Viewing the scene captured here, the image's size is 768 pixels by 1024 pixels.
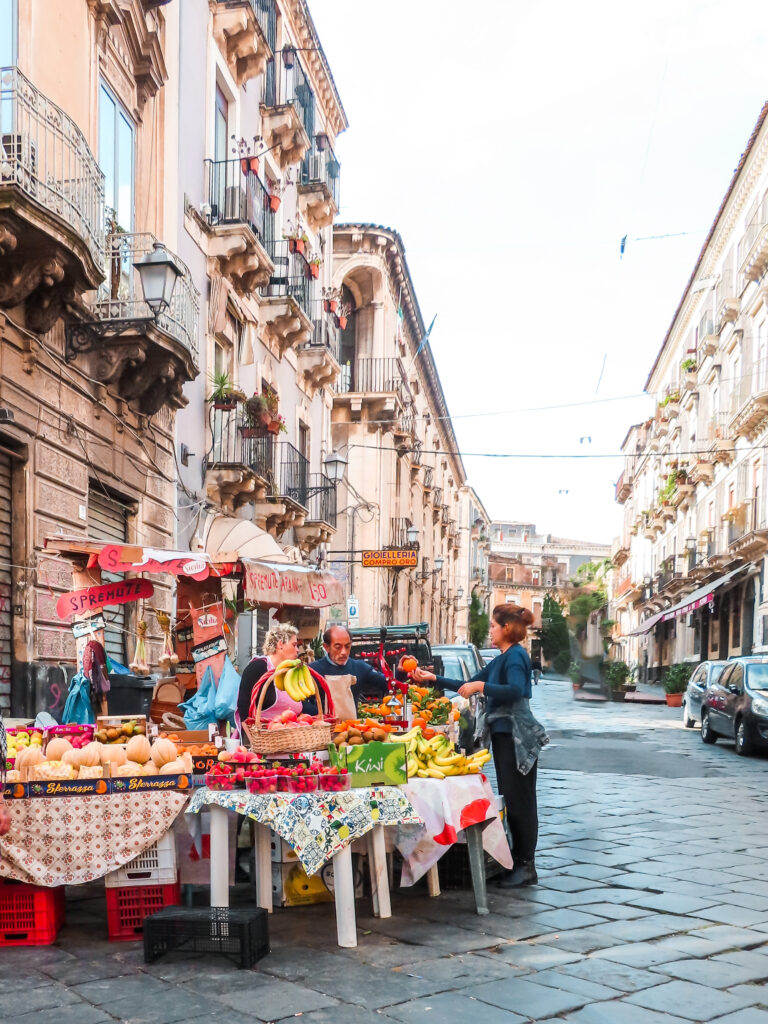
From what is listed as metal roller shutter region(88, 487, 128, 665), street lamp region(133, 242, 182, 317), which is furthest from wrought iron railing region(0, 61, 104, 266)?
metal roller shutter region(88, 487, 128, 665)

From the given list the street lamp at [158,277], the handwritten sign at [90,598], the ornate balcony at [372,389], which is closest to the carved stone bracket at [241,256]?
the street lamp at [158,277]

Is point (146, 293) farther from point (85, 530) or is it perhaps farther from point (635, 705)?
point (635, 705)

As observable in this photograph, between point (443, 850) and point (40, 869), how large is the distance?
2.12 meters

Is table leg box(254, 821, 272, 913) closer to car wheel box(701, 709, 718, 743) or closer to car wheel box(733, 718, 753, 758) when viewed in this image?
car wheel box(733, 718, 753, 758)

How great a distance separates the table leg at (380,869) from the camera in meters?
5.79

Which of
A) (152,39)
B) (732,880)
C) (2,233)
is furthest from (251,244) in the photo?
(732,880)

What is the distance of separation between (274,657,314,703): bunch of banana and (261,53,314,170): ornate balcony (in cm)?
1548

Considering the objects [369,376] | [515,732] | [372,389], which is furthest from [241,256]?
[369,376]

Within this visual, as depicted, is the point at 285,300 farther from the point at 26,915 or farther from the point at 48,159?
the point at 26,915

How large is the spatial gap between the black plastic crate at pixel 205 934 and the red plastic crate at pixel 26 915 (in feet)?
2.32

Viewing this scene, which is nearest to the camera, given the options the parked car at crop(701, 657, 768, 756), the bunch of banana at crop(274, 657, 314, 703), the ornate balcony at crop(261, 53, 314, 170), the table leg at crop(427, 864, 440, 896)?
the bunch of banana at crop(274, 657, 314, 703)

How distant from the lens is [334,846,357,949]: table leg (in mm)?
5270

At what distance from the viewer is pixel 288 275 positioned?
855 inches

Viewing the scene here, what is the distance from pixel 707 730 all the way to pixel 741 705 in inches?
90.7
